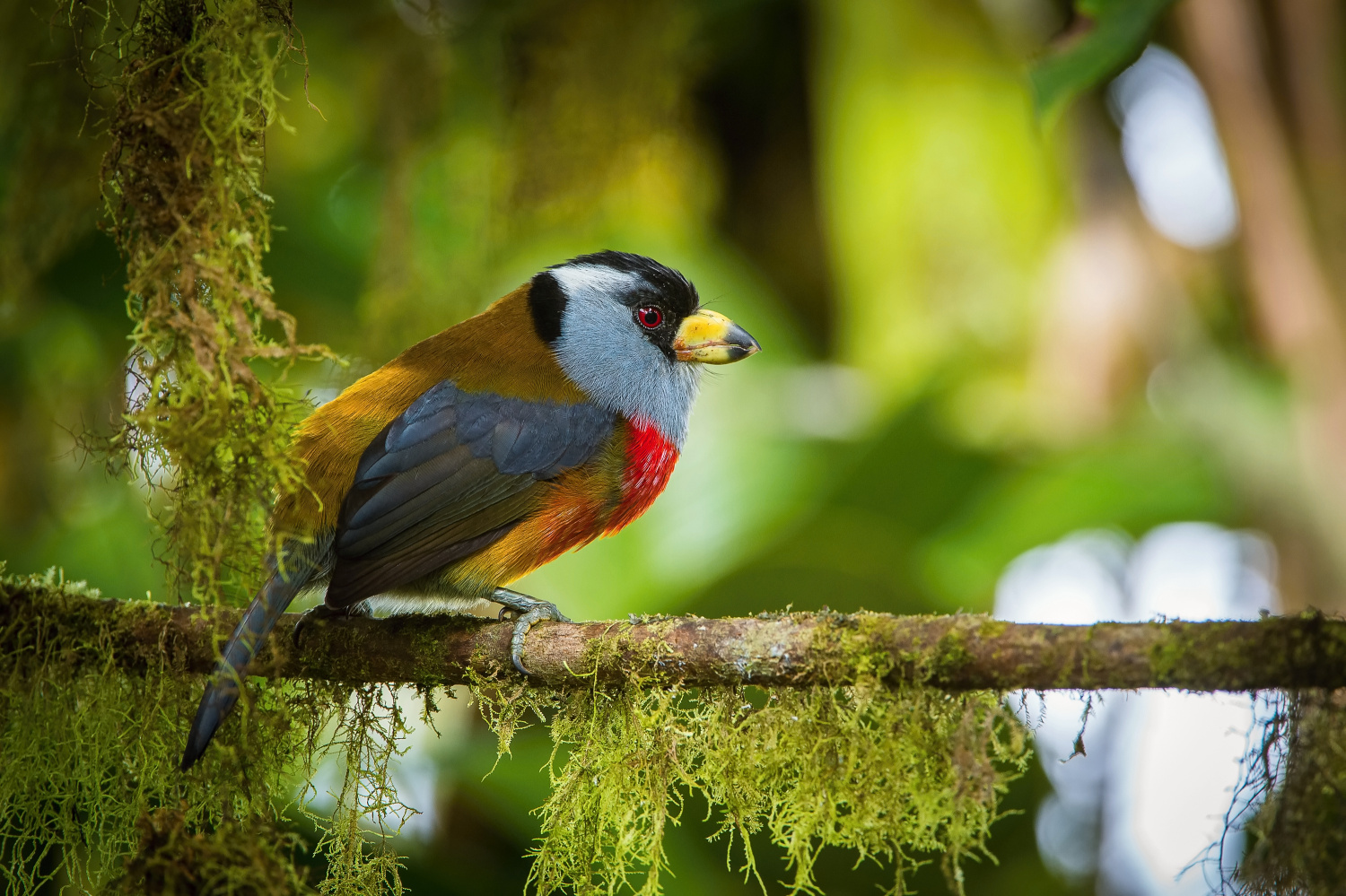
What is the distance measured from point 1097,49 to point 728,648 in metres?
1.39

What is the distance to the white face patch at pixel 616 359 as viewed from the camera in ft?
8.64

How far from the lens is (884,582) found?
2918 millimetres

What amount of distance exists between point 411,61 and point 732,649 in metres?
2.85

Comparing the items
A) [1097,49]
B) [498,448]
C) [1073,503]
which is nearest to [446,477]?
[498,448]

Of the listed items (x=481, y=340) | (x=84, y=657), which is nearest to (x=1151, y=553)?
(x=481, y=340)

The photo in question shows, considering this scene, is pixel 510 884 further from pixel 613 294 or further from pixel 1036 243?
pixel 1036 243

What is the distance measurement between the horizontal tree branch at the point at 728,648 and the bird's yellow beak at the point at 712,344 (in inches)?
41.4

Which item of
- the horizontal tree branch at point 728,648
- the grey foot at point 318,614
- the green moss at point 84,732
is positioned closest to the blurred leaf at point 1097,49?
the horizontal tree branch at point 728,648

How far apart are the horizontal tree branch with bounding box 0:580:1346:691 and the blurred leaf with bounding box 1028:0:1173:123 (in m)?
1.17

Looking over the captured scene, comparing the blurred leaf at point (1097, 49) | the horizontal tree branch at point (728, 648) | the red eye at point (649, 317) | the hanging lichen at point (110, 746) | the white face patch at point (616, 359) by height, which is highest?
the blurred leaf at point (1097, 49)

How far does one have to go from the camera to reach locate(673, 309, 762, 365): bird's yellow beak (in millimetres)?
2832

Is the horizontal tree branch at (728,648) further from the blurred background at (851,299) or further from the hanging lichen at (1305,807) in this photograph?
the blurred background at (851,299)

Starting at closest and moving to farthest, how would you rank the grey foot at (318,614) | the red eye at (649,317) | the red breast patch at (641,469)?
the grey foot at (318,614)
the red breast patch at (641,469)
the red eye at (649,317)

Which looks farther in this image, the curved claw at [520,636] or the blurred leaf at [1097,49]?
the blurred leaf at [1097,49]
